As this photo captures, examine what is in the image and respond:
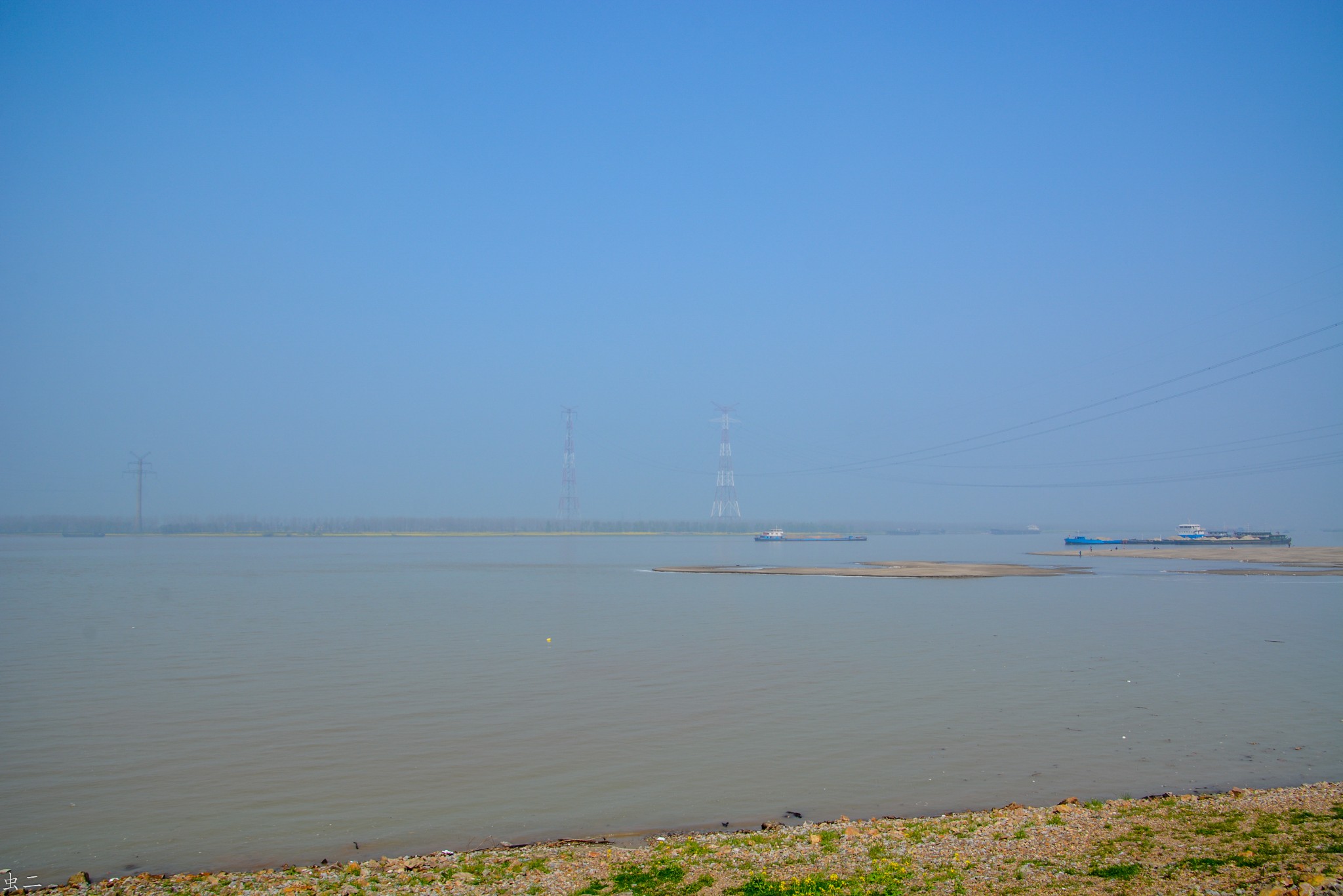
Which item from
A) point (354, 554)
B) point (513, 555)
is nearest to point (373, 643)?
point (513, 555)

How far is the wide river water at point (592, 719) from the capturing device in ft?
44.7

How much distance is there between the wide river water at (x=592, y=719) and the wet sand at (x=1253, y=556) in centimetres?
4154

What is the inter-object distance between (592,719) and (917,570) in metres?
65.6

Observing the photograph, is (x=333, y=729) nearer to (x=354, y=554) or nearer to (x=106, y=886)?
(x=106, y=886)

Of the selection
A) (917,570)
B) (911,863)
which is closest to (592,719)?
(911,863)

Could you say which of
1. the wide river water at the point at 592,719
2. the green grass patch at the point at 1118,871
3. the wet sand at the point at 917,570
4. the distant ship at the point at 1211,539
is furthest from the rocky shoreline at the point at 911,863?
the distant ship at the point at 1211,539

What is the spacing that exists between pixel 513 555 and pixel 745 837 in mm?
116578

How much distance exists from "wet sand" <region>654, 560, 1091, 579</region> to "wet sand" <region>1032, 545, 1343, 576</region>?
1314cm

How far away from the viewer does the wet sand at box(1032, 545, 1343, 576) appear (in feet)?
261

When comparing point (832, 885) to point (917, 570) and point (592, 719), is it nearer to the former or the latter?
point (592, 719)

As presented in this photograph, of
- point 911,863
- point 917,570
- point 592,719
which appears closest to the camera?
point 911,863

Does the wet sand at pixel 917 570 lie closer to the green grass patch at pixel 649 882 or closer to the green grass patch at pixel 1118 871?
the green grass patch at pixel 1118 871

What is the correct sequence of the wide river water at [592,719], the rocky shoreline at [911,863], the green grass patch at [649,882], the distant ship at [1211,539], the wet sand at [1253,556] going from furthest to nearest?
the distant ship at [1211,539], the wet sand at [1253,556], the wide river water at [592,719], the green grass patch at [649,882], the rocky shoreline at [911,863]

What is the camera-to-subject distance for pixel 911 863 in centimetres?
1048
